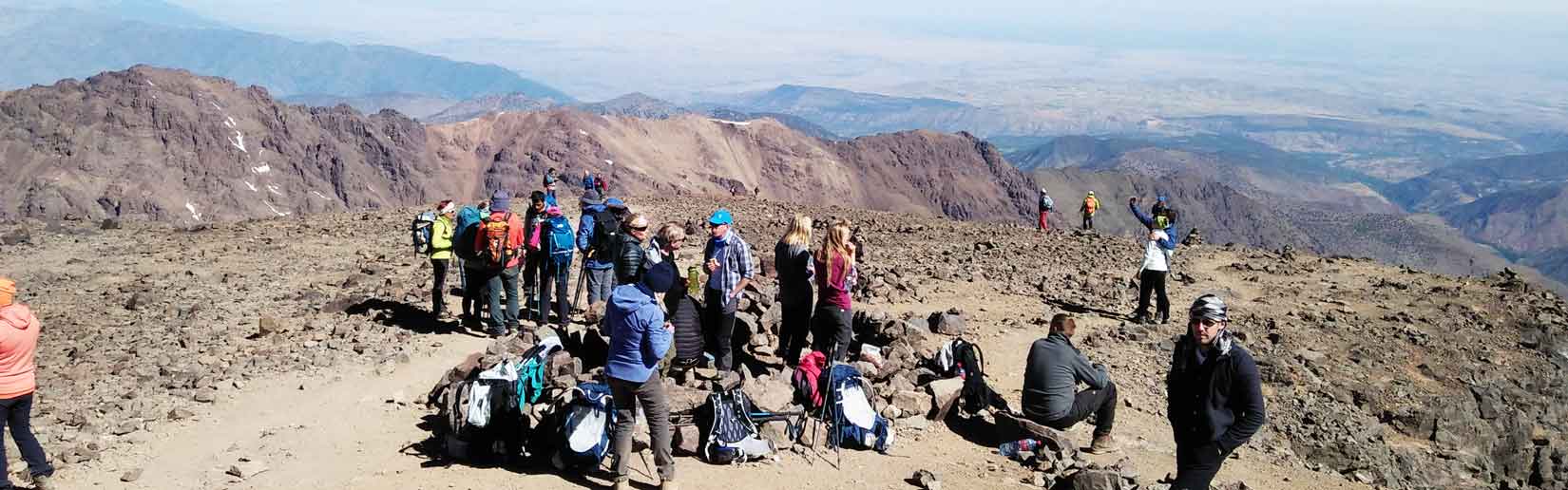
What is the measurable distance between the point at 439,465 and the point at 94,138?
408ft

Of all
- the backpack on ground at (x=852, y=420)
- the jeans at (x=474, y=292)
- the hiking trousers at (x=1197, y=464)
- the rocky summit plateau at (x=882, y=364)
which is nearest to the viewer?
the hiking trousers at (x=1197, y=464)

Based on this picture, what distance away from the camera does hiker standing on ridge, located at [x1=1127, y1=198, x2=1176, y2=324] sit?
14.4 metres

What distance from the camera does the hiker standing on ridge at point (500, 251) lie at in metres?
11.6

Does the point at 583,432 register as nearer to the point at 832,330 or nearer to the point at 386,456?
the point at 386,456

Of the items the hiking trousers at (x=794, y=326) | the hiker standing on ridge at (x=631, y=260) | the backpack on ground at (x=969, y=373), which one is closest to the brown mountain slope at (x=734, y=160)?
the hiking trousers at (x=794, y=326)

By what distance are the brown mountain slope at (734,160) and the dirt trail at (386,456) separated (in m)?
118

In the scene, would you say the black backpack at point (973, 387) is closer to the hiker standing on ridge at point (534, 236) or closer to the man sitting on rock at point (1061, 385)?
the man sitting on rock at point (1061, 385)

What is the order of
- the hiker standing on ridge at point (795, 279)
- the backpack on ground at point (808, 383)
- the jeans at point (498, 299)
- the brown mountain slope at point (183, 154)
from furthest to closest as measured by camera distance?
the brown mountain slope at point (183, 154) < the jeans at point (498, 299) < the hiker standing on ridge at point (795, 279) < the backpack on ground at point (808, 383)

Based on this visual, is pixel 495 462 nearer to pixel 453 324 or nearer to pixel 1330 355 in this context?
pixel 453 324

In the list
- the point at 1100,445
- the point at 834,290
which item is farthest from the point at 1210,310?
the point at 834,290

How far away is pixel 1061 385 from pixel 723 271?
3645 millimetres

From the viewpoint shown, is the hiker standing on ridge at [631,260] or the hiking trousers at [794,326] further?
the hiking trousers at [794,326]

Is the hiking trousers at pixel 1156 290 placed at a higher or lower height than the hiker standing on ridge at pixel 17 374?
lower

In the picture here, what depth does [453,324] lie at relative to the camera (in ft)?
Result: 44.1
